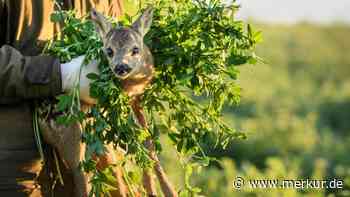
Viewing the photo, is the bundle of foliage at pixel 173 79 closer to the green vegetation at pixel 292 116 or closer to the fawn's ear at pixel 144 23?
the fawn's ear at pixel 144 23

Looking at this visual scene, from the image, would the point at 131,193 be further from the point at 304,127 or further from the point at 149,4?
the point at 304,127

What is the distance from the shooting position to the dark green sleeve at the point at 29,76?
404 cm

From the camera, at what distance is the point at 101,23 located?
392 cm

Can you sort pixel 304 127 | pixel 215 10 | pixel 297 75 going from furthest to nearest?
pixel 297 75
pixel 304 127
pixel 215 10

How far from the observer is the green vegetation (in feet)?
32.2

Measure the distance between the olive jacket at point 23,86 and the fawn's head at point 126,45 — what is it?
0.88ft

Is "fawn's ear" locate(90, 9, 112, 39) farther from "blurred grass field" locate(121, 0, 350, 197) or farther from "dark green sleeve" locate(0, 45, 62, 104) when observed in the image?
"blurred grass field" locate(121, 0, 350, 197)

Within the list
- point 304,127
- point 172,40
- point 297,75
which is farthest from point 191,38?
point 297,75

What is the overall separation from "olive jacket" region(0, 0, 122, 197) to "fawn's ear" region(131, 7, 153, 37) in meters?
0.34

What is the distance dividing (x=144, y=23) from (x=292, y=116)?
9819 mm

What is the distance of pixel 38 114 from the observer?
4148mm

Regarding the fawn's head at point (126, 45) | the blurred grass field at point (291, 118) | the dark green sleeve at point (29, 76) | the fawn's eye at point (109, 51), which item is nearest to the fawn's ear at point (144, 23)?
the fawn's head at point (126, 45)

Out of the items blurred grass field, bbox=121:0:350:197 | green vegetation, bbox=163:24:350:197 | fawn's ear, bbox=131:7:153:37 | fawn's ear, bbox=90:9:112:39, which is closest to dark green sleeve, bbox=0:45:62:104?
fawn's ear, bbox=90:9:112:39

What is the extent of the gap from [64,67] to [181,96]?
1.48ft
